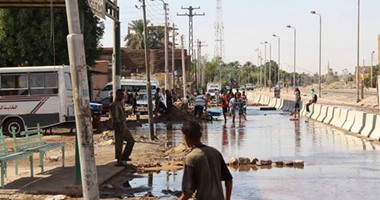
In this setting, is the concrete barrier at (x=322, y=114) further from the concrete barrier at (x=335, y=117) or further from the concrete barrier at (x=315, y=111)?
the concrete barrier at (x=335, y=117)

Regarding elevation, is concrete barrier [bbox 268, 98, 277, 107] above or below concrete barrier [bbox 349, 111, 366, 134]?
below

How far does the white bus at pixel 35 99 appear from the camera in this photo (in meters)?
25.2

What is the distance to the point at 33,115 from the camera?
998 inches

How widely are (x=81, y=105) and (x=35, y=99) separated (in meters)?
17.4

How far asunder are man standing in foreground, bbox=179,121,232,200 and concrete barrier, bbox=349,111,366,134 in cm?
1990

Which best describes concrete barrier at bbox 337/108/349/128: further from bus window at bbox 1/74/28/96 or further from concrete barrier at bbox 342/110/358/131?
bus window at bbox 1/74/28/96

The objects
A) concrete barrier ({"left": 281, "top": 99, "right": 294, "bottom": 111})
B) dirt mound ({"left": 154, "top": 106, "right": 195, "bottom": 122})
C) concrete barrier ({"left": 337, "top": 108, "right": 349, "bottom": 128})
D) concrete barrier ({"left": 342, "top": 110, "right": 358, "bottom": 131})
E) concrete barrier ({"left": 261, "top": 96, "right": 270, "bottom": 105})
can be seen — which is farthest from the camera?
concrete barrier ({"left": 261, "top": 96, "right": 270, "bottom": 105})

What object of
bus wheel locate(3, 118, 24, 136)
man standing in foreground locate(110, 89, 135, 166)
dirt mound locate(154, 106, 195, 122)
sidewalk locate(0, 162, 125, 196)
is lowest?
dirt mound locate(154, 106, 195, 122)

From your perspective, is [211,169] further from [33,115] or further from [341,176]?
[33,115]

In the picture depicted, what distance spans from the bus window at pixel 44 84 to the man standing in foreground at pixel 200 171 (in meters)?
19.6

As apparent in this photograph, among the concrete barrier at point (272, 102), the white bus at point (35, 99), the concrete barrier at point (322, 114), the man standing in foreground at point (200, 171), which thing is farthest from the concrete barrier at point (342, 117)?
the concrete barrier at point (272, 102)

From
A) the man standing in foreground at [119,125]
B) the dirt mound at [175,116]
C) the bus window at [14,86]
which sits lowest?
the dirt mound at [175,116]

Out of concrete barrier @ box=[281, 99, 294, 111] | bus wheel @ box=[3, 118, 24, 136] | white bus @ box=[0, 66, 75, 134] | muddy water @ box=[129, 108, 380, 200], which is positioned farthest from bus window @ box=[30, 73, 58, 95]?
concrete barrier @ box=[281, 99, 294, 111]

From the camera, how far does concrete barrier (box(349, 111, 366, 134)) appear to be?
2542 centimetres
